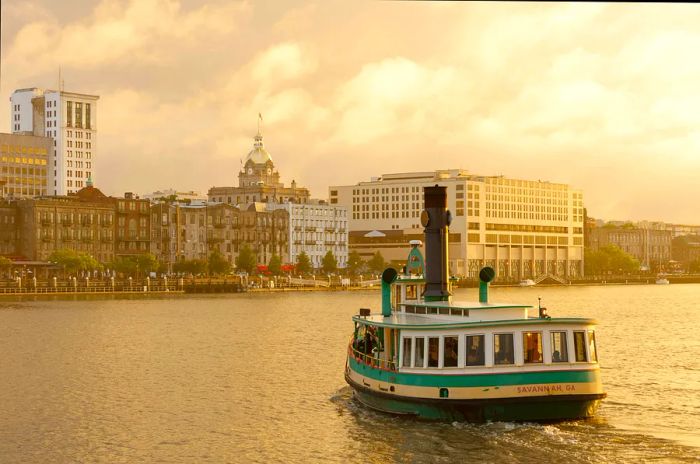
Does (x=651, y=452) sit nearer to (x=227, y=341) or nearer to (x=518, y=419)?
(x=518, y=419)

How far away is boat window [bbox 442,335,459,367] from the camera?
120ft

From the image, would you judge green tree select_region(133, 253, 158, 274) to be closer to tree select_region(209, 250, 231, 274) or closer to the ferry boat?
tree select_region(209, 250, 231, 274)

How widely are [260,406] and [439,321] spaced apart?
1171 cm

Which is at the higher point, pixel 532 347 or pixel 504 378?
pixel 532 347

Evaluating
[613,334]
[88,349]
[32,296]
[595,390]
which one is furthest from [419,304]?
[32,296]

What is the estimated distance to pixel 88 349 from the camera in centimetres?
7625

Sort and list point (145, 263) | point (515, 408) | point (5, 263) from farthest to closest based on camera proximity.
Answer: point (145, 263) → point (5, 263) → point (515, 408)

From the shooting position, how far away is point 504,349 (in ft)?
118

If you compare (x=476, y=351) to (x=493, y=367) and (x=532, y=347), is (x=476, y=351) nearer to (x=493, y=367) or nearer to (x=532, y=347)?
(x=493, y=367)

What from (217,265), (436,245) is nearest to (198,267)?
(217,265)

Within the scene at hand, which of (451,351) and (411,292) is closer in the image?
(451,351)

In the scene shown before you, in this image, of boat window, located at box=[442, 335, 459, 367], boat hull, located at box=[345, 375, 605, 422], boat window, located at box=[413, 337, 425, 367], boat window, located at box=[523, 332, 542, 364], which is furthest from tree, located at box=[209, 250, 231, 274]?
boat window, located at box=[523, 332, 542, 364]

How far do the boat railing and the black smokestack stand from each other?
365cm

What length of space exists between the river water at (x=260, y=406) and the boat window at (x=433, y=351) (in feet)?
7.03
